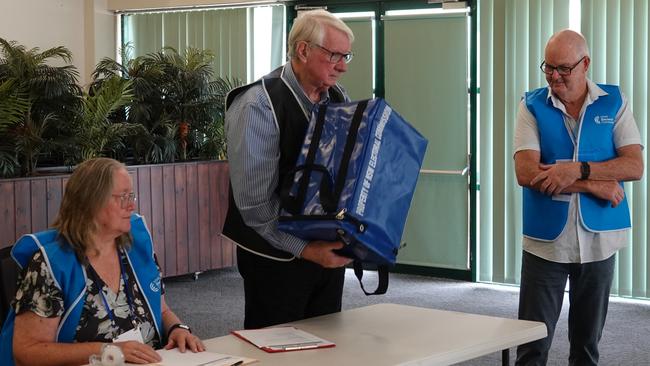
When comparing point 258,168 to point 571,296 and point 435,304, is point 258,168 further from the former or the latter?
point 435,304

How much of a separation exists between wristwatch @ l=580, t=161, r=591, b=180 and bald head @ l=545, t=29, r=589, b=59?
0.39m

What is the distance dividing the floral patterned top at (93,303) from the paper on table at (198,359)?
0.64 ft

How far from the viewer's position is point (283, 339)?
2.67 metres

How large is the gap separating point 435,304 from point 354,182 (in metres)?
4.01

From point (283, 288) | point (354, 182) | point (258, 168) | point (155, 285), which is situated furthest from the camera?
point (283, 288)

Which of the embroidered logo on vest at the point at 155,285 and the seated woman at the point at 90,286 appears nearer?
the seated woman at the point at 90,286

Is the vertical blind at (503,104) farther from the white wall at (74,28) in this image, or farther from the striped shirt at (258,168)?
the striped shirt at (258,168)

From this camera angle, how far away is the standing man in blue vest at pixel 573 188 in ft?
11.5

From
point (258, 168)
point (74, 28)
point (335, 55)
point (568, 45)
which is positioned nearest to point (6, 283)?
point (258, 168)

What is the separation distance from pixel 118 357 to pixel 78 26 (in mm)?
7241

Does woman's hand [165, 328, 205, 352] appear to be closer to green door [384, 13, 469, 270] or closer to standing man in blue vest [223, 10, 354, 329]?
standing man in blue vest [223, 10, 354, 329]

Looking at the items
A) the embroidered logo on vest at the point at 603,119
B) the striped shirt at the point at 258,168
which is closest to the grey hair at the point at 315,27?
the striped shirt at the point at 258,168

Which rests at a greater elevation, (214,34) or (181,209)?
(214,34)

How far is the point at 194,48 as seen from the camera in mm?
8250
